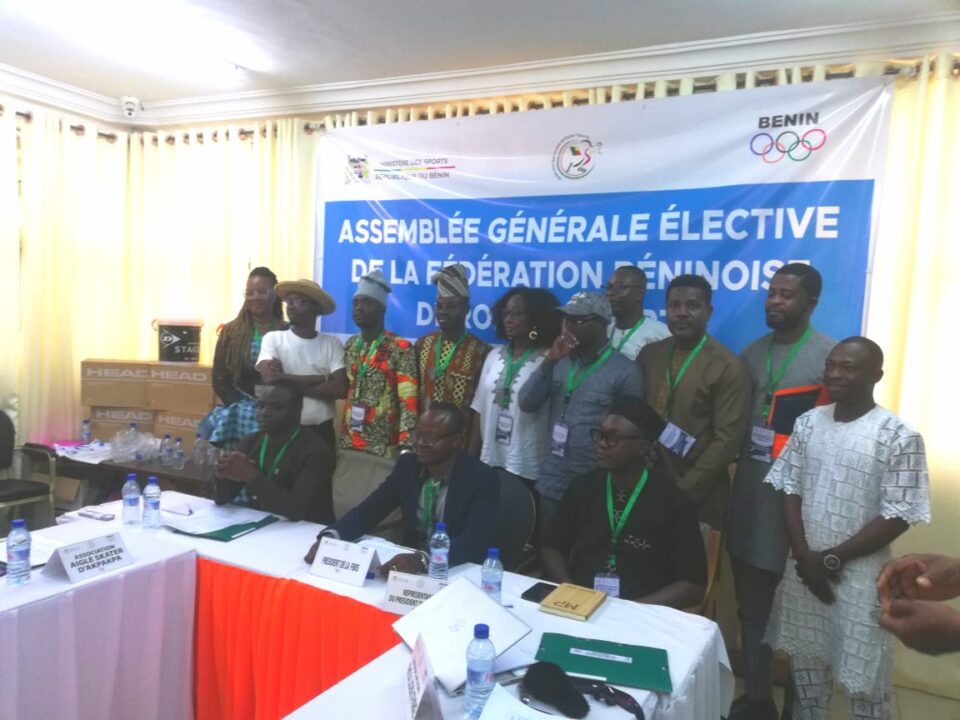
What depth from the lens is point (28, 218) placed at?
177 inches

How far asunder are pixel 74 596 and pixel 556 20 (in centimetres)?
307

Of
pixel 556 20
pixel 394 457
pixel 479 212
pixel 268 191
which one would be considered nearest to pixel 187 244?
pixel 268 191

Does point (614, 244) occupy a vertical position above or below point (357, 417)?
above

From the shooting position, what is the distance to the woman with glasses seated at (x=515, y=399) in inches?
114

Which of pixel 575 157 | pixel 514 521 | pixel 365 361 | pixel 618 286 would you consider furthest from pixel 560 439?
pixel 575 157

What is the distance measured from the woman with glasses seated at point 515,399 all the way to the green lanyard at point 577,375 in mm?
171

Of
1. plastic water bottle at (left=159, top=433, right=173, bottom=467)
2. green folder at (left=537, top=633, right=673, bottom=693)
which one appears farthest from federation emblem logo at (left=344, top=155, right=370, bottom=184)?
green folder at (left=537, top=633, right=673, bottom=693)

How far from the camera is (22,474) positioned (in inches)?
174

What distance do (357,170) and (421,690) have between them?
Result: 3.58 meters

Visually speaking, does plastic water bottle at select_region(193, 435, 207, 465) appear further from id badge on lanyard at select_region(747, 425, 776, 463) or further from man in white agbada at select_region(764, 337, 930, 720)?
man in white agbada at select_region(764, 337, 930, 720)

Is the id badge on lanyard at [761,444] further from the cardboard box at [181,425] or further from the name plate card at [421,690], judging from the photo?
the cardboard box at [181,425]

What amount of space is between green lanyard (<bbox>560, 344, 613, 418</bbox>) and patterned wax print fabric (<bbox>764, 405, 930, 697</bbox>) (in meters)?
0.78

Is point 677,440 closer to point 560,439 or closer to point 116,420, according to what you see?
point 560,439

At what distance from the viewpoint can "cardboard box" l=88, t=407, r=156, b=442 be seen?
175 inches
